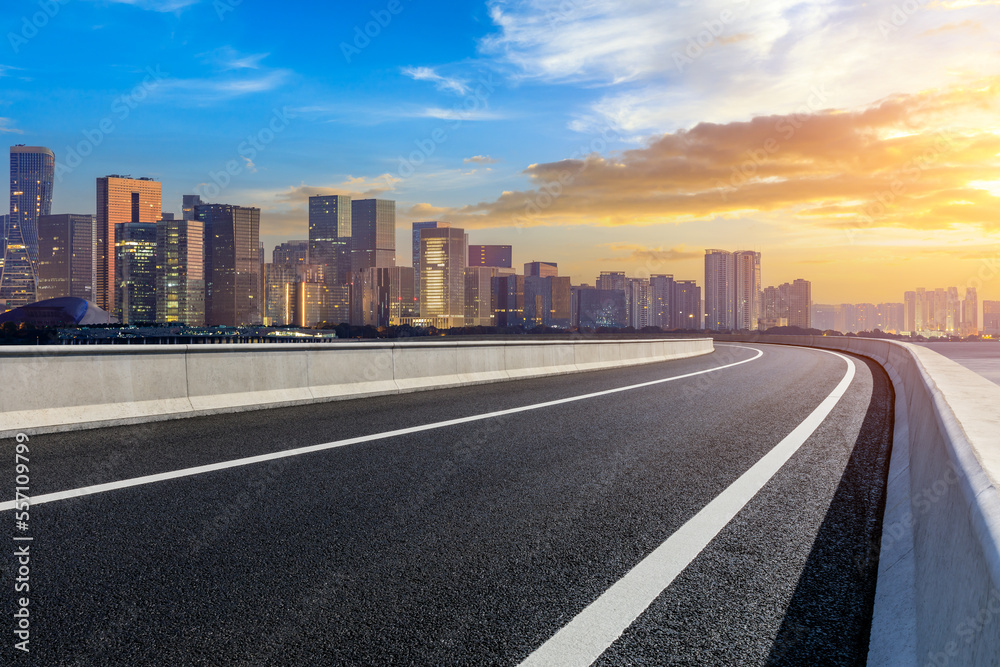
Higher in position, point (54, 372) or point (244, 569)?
point (54, 372)

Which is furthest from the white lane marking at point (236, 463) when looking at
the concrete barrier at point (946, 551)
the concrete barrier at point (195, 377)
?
the concrete barrier at point (946, 551)

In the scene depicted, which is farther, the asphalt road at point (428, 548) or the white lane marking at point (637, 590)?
the asphalt road at point (428, 548)

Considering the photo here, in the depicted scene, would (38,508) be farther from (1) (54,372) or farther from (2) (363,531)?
(1) (54,372)

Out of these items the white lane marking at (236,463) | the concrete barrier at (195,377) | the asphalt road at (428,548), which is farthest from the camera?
the concrete barrier at (195,377)

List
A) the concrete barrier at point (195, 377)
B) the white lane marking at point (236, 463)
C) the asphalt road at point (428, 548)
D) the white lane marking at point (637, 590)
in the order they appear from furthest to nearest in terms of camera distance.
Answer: the concrete barrier at point (195, 377) → the white lane marking at point (236, 463) → the asphalt road at point (428, 548) → the white lane marking at point (637, 590)

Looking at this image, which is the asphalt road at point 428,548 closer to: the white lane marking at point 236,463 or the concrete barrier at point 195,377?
the white lane marking at point 236,463

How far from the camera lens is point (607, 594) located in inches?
138

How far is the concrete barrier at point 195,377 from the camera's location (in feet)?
27.6

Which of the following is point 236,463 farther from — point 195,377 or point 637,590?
point 637,590

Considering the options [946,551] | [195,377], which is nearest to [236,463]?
[195,377]

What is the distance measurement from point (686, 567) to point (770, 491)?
90.8 inches

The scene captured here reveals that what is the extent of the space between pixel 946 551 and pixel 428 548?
268 centimetres

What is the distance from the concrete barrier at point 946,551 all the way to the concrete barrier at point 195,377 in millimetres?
8797

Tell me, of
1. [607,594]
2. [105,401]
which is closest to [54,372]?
[105,401]
